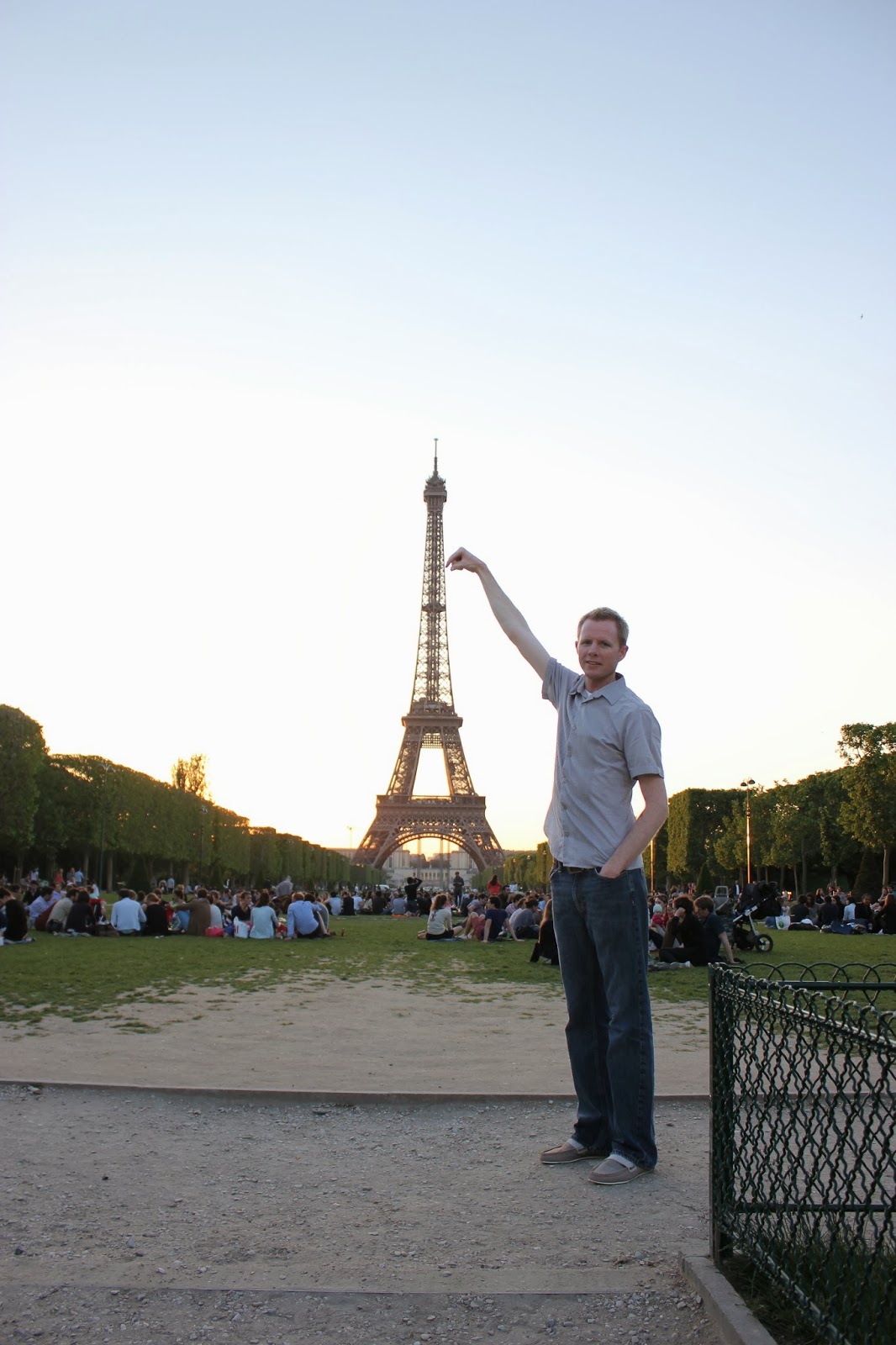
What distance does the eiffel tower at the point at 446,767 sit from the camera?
87.1 metres

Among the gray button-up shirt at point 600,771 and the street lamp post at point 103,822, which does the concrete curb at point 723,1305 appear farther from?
the street lamp post at point 103,822

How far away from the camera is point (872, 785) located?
4841cm

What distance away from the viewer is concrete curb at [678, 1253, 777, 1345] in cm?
317

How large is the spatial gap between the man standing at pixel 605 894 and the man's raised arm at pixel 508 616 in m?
0.25

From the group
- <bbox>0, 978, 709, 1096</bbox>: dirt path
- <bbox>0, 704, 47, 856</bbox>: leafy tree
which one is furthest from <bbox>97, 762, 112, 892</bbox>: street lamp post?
<bbox>0, 978, 709, 1096</bbox>: dirt path

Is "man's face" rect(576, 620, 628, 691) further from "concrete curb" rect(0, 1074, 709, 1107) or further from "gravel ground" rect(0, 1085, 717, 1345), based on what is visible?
"concrete curb" rect(0, 1074, 709, 1107)

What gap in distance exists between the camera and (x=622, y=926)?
5.07 meters

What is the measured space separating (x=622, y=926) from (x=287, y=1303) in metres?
2.10

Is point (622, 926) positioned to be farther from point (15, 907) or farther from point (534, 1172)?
point (15, 907)

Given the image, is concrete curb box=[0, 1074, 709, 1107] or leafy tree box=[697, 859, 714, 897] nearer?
concrete curb box=[0, 1074, 709, 1107]

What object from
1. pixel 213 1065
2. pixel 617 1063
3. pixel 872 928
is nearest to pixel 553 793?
pixel 617 1063

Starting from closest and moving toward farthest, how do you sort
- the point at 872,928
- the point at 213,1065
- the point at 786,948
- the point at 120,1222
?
the point at 120,1222
the point at 213,1065
the point at 786,948
the point at 872,928

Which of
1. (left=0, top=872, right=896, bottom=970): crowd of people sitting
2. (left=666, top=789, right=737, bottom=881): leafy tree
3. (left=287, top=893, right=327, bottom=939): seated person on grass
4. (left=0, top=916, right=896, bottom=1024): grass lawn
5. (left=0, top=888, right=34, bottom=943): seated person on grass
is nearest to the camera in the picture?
(left=0, top=916, right=896, bottom=1024): grass lawn

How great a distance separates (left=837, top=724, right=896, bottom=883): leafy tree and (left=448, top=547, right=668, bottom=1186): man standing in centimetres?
4574
